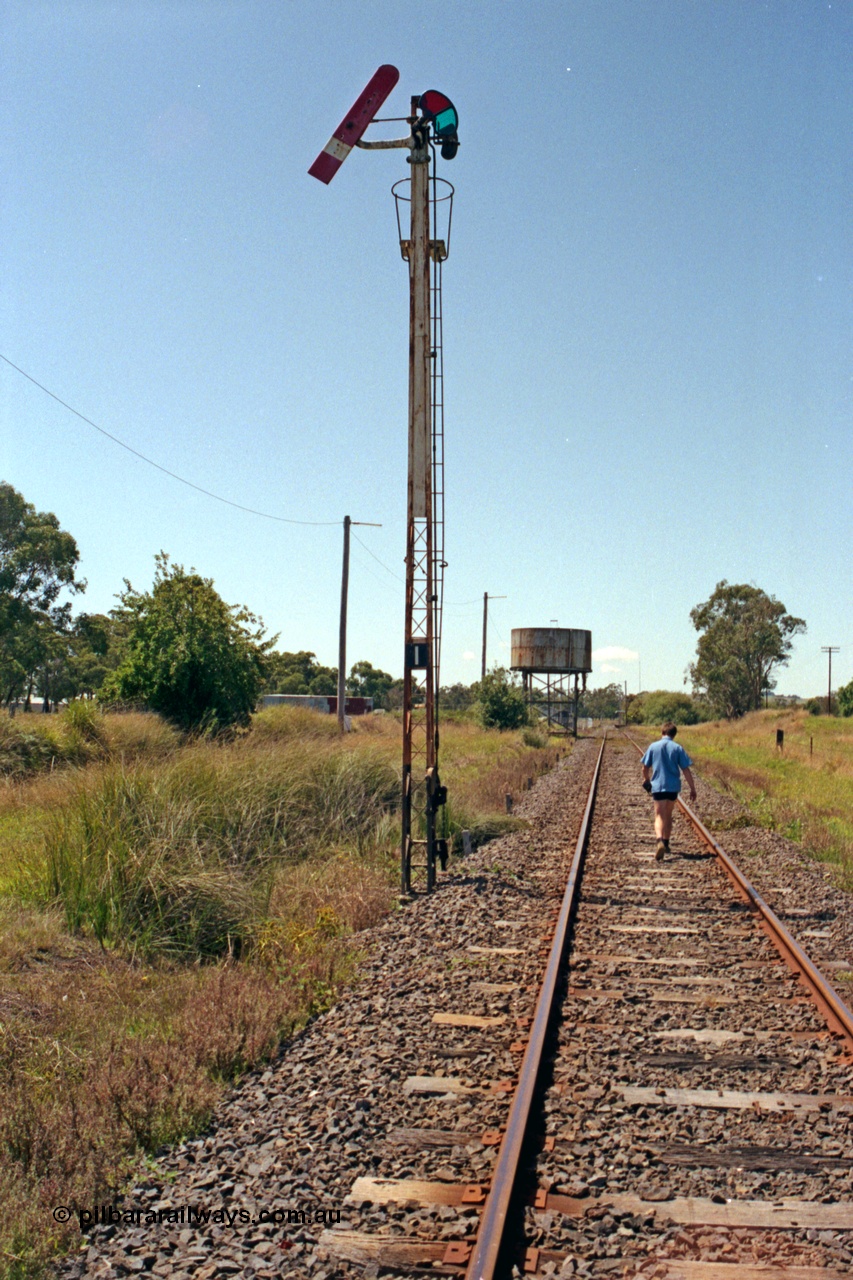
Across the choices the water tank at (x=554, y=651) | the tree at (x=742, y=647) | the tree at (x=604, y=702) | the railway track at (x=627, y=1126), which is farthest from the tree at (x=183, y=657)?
the tree at (x=604, y=702)

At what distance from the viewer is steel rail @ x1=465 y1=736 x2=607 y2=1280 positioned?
11.3ft

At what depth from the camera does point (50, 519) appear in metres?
55.0

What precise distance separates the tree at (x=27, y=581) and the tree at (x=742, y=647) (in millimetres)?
59563

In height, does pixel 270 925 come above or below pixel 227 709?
below

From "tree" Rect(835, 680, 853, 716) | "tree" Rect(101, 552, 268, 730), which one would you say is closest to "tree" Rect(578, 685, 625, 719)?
"tree" Rect(835, 680, 853, 716)

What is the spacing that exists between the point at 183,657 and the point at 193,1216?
18.3 m

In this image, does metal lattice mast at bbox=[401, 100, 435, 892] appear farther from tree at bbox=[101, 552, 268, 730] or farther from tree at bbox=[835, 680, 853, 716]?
tree at bbox=[835, 680, 853, 716]

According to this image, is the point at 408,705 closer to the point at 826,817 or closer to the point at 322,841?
the point at 322,841

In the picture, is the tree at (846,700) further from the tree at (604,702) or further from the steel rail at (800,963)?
the steel rail at (800,963)

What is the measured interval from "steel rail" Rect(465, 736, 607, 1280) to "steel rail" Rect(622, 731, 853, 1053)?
5.61ft

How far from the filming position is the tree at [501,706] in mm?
49469

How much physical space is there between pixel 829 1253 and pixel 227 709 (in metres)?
19.5

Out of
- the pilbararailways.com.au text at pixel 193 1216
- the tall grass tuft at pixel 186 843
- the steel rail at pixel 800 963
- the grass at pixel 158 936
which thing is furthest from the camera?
the tall grass tuft at pixel 186 843

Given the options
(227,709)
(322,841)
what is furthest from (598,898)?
(227,709)
